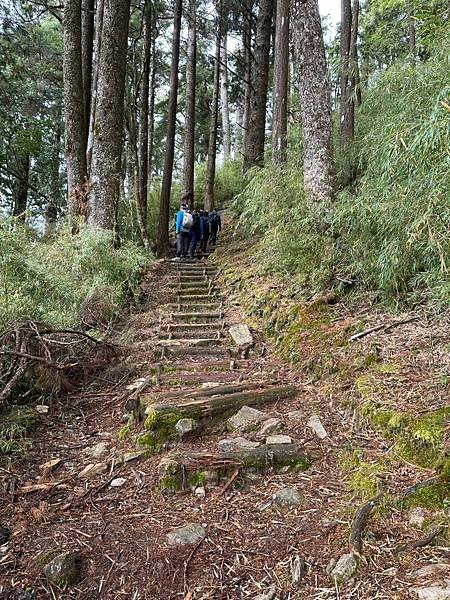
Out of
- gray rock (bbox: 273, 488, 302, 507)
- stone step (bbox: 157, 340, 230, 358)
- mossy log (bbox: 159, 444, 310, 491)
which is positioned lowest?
gray rock (bbox: 273, 488, 302, 507)

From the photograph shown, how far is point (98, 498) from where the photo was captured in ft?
10.0

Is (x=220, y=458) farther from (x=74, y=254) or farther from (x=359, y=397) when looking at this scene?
(x=74, y=254)

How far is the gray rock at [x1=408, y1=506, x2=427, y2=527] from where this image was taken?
2.38 meters

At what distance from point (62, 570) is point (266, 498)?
125cm

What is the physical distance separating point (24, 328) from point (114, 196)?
186 inches

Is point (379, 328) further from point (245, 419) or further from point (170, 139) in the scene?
point (170, 139)

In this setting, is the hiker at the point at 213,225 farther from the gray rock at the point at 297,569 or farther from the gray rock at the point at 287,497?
the gray rock at the point at 297,569

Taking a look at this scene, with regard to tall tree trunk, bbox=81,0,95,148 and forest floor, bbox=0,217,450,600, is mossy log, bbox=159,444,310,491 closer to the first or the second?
forest floor, bbox=0,217,450,600

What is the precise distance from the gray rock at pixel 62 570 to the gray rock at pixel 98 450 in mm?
1330

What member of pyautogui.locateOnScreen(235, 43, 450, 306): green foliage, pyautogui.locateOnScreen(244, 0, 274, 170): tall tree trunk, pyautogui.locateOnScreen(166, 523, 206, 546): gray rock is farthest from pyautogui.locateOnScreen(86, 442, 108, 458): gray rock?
pyautogui.locateOnScreen(244, 0, 274, 170): tall tree trunk

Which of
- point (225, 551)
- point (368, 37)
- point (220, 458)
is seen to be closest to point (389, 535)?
point (225, 551)

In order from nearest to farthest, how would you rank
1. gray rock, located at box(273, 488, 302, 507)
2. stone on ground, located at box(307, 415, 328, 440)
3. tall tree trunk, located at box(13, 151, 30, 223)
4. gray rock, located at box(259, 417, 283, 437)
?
gray rock, located at box(273, 488, 302, 507), stone on ground, located at box(307, 415, 328, 440), gray rock, located at box(259, 417, 283, 437), tall tree trunk, located at box(13, 151, 30, 223)

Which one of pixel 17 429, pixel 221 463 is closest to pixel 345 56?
pixel 221 463

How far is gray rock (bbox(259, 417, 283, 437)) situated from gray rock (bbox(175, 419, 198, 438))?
1.83 ft
